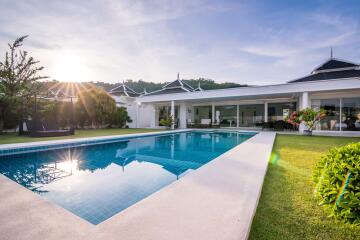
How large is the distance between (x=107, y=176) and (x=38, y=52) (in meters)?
12.7

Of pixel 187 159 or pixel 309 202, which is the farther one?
pixel 187 159

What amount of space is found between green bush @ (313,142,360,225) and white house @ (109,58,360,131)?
12690mm

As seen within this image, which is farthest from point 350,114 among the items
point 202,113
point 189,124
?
point 189,124

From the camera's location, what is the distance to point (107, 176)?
4.66 metres

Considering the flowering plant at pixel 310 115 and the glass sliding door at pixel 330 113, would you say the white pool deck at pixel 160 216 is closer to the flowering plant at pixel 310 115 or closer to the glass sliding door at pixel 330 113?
the flowering plant at pixel 310 115

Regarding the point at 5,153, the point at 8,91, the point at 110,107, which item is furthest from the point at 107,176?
the point at 110,107

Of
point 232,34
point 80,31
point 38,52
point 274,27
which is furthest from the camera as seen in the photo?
point 38,52

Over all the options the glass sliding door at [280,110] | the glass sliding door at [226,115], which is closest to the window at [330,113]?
the glass sliding door at [280,110]

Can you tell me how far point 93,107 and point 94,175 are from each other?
13.3 m

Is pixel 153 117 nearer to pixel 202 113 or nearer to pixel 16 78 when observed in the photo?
pixel 202 113

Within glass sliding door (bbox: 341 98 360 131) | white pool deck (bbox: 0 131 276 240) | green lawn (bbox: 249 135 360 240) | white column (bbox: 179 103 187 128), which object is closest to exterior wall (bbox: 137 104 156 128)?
white column (bbox: 179 103 187 128)

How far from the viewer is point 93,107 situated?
16688 mm

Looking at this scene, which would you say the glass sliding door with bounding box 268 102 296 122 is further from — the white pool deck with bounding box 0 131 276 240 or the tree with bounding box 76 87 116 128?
the white pool deck with bounding box 0 131 276 240

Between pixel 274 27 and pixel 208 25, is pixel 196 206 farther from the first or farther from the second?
pixel 274 27
